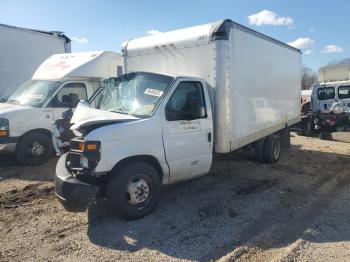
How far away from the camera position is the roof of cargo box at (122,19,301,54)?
19.9 feet

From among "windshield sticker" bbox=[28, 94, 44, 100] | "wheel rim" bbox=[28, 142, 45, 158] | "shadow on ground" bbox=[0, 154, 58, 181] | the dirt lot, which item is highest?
"windshield sticker" bbox=[28, 94, 44, 100]

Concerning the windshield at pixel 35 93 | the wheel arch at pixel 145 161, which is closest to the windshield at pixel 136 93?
the wheel arch at pixel 145 161

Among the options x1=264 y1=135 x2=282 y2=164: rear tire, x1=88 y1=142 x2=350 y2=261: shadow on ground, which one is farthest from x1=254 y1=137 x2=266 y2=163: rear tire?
x1=88 y1=142 x2=350 y2=261: shadow on ground

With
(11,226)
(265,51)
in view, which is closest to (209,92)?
(265,51)

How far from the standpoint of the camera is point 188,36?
6449 millimetres

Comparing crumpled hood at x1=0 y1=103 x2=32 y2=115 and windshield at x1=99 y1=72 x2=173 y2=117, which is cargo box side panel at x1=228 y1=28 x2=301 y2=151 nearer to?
windshield at x1=99 y1=72 x2=173 y2=117

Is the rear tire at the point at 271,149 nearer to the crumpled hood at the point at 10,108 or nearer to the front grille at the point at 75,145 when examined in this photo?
the front grille at the point at 75,145

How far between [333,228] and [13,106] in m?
7.33

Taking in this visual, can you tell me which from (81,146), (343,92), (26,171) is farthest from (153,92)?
(343,92)

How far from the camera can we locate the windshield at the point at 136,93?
5.38 m

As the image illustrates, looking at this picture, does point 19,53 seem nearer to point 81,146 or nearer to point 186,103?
point 186,103

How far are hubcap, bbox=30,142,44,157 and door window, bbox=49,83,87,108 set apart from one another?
3.36 ft

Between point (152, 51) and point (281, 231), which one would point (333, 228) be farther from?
point (152, 51)

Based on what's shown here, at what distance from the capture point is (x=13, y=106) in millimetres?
8625
